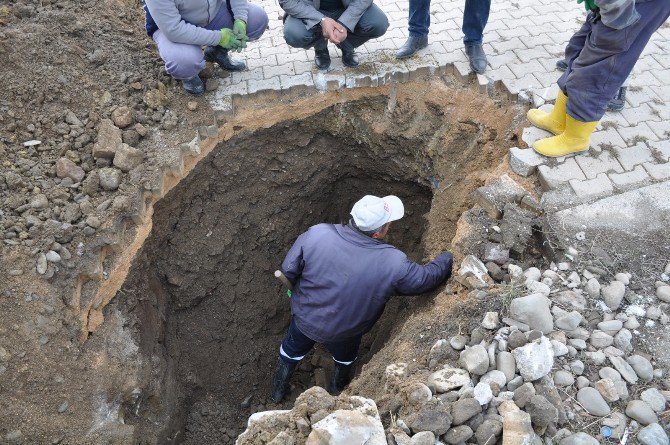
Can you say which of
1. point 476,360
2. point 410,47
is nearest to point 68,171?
point 410,47

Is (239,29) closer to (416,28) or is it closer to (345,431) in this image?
(416,28)

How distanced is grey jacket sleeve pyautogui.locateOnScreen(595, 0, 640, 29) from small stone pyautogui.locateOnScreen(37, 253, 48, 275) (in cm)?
373

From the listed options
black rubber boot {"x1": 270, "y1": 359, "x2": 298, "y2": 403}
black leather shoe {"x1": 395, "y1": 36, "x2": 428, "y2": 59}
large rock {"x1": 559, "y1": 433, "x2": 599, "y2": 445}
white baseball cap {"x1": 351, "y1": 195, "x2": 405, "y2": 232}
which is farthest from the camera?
black leather shoe {"x1": 395, "y1": 36, "x2": 428, "y2": 59}

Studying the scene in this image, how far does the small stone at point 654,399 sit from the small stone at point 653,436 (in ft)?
0.36

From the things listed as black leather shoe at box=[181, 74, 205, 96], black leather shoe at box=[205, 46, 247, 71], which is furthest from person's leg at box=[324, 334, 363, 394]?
black leather shoe at box=[205, 46, 247, 71]

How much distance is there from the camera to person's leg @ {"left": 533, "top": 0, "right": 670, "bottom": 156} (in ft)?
10.1

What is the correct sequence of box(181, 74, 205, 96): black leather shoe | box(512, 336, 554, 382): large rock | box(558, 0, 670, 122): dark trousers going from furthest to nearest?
box(181, 74, 205, 96): black leather shoe
box(558, 0, 670, 122): dark trousers
box(512, 336, 554, 382): large rock

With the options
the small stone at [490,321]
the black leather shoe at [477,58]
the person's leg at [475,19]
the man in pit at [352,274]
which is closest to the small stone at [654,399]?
the small stone at [490,321]

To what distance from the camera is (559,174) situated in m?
3.70

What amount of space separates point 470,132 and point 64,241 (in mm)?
3242

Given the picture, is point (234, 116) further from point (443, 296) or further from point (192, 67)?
point (443, 296)

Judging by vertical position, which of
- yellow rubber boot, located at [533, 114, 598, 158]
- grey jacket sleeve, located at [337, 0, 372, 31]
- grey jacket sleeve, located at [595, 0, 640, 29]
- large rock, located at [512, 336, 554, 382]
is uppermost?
grey jacket sleeve, located at [595, 0, 640, 29]

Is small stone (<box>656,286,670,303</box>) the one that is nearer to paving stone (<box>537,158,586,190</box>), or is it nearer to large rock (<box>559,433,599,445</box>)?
paving stone (<box>537,158,586,190</box>)

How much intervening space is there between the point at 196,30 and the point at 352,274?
7.65 feet
